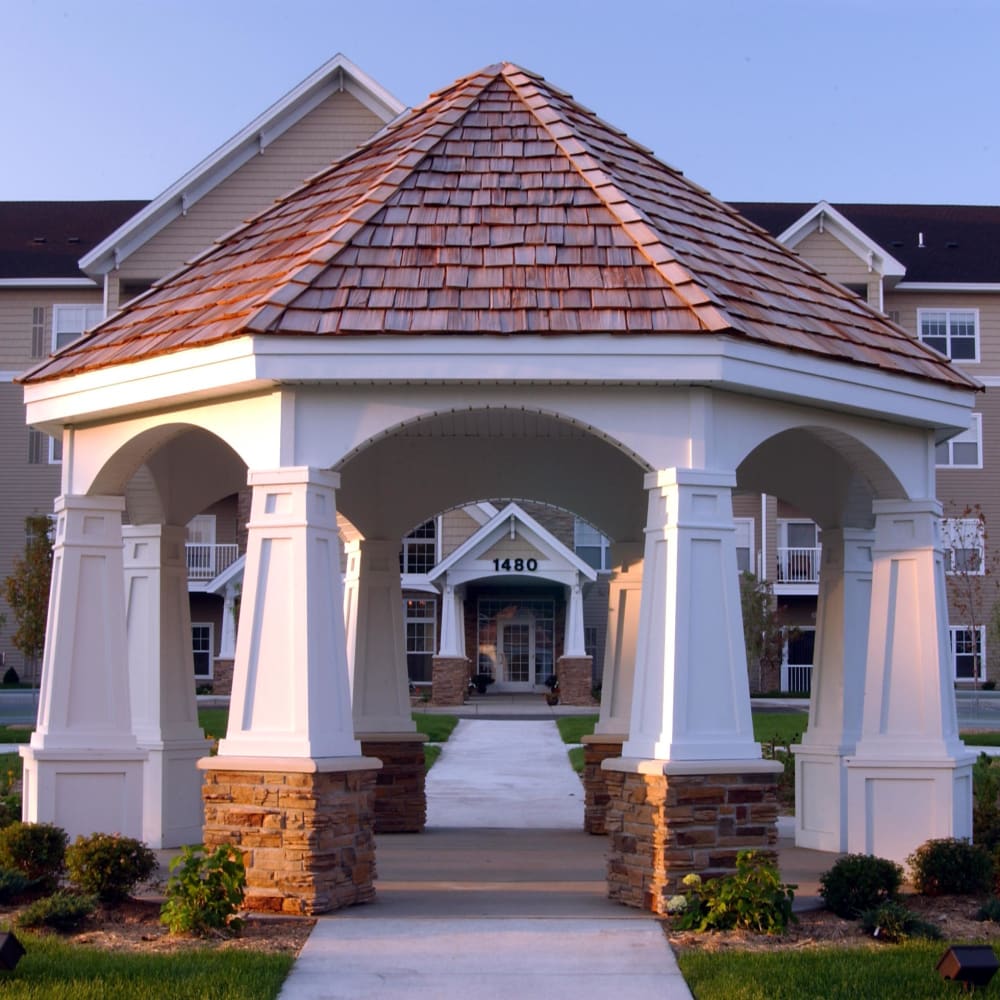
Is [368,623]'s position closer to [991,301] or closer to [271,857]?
[271,857]

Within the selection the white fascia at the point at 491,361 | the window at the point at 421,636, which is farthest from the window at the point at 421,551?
the white fascia at the point at 491,361

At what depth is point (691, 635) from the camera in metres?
10.2

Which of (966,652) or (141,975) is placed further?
(966,652)

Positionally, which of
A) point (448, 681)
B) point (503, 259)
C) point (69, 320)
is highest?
point (69, 320)

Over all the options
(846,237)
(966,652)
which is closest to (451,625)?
(966,652)

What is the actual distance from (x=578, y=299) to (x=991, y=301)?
33.0 meters

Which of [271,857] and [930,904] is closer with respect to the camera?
[271,857]

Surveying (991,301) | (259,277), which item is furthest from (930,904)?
(991,301)

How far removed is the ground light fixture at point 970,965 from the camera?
779 centimetres

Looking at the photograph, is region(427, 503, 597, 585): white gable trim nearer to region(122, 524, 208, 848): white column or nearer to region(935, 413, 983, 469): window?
region(935, 413, 983, 469): window

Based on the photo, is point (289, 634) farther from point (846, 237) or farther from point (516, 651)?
point (516, 651)

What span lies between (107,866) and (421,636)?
34132mm

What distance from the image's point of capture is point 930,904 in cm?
1061

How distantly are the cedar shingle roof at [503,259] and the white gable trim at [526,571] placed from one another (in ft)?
89.9
